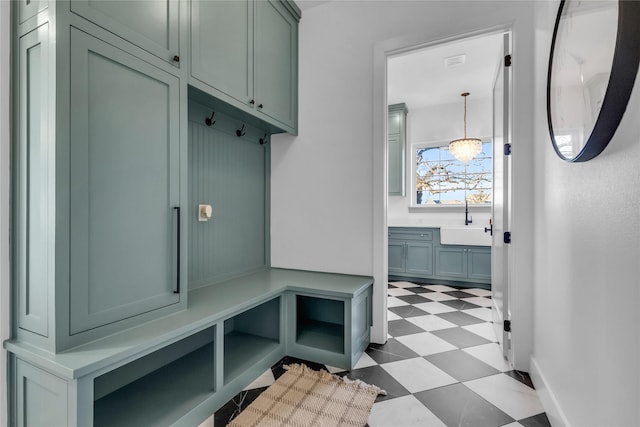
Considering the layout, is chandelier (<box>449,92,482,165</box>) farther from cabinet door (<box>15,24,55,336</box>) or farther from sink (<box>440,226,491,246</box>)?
cabinet door (<box>15,24,55,336</box>)

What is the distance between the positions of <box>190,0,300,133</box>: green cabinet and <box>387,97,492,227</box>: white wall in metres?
2.98

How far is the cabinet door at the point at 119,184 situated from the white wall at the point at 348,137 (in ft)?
3.97

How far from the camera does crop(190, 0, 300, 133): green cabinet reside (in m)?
1.72

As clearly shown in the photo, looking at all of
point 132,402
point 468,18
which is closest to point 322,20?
point 468,18

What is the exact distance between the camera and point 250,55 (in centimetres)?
208

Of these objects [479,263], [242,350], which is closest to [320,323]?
[242,350]

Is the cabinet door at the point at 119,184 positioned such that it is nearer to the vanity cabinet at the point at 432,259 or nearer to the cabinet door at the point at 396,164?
the vanity cabinet at the point at 432,259

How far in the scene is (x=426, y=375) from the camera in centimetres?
191

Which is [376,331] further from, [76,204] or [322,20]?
A: [322,20]

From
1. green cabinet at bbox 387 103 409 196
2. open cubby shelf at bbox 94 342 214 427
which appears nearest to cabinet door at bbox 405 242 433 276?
green cabinet at bbox 387 103 409 196

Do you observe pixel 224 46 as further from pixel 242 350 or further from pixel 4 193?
pixel 242 350

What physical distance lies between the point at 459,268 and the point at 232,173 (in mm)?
3260

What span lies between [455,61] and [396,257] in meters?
2.58

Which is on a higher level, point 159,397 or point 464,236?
point 464,236
